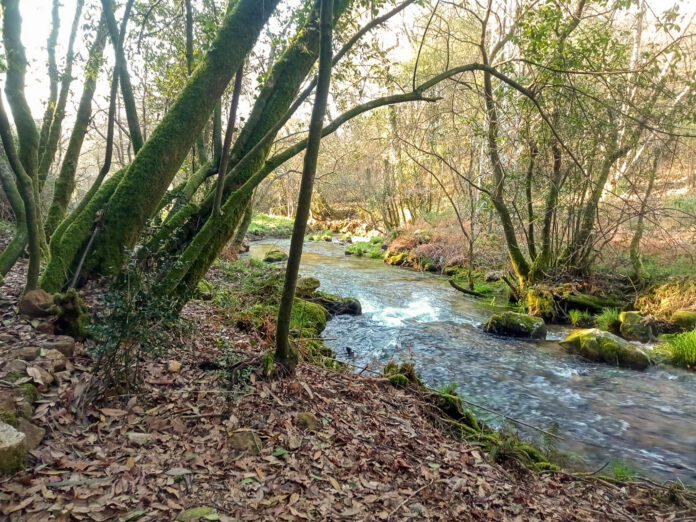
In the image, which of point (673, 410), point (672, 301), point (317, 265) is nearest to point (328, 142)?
point (317, 265)

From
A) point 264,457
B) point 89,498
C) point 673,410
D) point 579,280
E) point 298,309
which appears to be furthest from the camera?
point 579,280

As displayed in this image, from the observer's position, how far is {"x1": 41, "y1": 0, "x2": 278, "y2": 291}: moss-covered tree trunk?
446cm

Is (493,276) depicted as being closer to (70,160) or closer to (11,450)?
(70,160)

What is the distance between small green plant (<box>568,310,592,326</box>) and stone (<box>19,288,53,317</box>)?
35.8ft

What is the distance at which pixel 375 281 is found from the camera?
15172 millimetres

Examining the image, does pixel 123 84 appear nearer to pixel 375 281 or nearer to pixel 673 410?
pixel 673 410

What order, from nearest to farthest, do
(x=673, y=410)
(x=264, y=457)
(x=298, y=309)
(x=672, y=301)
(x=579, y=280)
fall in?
(x=264, y=457)
(x=673, y=410)
(x=298, y=309)
(x=672, y=301)
(x=579, y=280)

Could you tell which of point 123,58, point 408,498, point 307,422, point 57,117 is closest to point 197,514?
point 307,422

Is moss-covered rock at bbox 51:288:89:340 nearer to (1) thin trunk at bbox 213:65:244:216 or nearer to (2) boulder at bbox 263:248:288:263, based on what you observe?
(1) thin trunk at bbox 213:65:244:216

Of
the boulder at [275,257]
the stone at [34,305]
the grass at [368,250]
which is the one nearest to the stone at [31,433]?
the stone at [34,305]

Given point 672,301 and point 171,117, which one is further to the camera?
point 672,301

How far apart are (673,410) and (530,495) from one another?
14.1ft

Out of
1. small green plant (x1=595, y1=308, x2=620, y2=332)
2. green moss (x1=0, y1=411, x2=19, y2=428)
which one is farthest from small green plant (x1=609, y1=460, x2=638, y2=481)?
small green plant (x1=595, y1=308, x2=620, y2=332)

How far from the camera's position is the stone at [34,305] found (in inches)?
163
